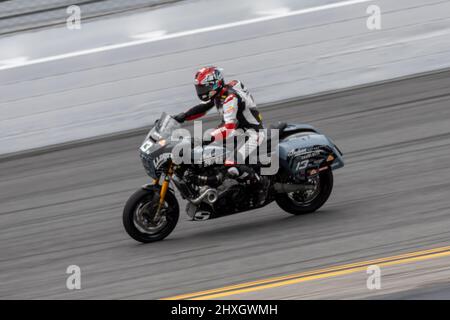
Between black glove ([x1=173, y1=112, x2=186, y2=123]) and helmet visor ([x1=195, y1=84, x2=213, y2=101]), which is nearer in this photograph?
helmet visor ([x1=195, y1=84, x2=213, y2=101])

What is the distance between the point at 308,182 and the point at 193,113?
143cm

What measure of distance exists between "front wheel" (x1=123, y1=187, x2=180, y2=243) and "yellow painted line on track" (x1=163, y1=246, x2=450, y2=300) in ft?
5.00

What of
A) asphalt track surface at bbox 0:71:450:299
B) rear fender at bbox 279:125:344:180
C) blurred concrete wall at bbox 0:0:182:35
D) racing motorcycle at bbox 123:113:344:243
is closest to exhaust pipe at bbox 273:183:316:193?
racing motorcycle at bbox 123:113:344:243

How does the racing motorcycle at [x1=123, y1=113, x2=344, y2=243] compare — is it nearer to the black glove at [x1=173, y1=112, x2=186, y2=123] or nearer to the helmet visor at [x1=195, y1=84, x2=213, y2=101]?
the black glove at [x1=173, y1=112, x2=186, y2=123]

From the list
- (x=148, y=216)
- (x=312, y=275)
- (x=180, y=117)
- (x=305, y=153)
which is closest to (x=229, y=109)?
(x=180, y=117)

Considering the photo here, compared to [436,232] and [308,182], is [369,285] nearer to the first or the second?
[436,232]

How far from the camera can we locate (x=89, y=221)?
10.3 meters

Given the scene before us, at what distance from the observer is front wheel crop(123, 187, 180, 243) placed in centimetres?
895

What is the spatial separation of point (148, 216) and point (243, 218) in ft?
4.16

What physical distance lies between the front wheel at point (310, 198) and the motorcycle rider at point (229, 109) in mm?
354

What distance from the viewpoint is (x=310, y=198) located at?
31.9 feet

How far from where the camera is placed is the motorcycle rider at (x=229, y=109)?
8.98m

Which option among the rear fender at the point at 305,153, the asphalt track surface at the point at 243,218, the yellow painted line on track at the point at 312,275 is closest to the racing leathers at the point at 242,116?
the rear fender at the point at 305,153

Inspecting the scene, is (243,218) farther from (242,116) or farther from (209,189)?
(242,116)
